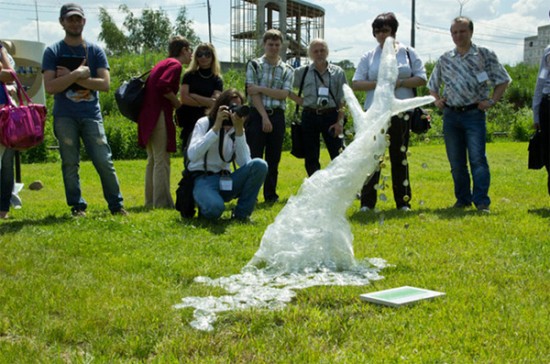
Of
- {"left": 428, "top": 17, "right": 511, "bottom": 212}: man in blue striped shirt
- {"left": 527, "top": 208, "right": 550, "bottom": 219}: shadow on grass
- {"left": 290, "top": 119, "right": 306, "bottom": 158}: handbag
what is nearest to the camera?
{"left": 527, "top": 208, "right": 550, "bottom": 219}: shadow on grass

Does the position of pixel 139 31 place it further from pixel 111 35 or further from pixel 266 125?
pixel 266 125

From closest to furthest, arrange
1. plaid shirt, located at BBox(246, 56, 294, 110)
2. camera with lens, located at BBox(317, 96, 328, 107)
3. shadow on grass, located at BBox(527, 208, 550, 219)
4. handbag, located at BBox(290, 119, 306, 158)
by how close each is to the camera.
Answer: shadow on grass, located at BBox(527, 208, 550, 219) < camera with lens, located at BBox(317, 96, 328, 107) < plaid shirt, located at BBox(246, 56, 294, 110) < handbag, located at BBox(290, 119, 306, 158)

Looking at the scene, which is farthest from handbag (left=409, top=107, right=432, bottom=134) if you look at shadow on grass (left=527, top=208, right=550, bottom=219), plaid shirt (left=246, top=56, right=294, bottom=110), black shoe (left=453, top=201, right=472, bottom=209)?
plaid shirt (left=246, top=56, right=294, bottom=110)

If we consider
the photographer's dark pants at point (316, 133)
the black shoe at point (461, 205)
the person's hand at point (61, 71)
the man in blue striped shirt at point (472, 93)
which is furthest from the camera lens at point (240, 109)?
the black shoe at point (461, 205)

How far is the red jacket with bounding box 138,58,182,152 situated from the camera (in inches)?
269

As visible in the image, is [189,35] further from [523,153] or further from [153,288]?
[153,288]

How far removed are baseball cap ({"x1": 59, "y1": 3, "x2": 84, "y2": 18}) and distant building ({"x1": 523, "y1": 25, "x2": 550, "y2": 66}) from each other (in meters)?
47.5

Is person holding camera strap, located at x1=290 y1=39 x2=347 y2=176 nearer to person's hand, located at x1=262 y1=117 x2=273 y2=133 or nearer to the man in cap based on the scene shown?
person's hand, located at x1=262 y1=117 x2=273 y2=133

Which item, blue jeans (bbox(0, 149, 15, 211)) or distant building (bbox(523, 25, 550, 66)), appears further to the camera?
distant building (bbox(523, 25, 550, 66))

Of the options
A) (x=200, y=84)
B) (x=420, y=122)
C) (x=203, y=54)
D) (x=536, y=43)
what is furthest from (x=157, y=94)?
(x=536, y=43)

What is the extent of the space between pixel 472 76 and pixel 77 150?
155 inches

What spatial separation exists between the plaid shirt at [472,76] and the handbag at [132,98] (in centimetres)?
318

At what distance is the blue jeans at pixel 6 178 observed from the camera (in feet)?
20.8

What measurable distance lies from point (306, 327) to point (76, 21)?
13.8 ft
